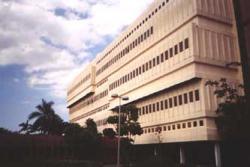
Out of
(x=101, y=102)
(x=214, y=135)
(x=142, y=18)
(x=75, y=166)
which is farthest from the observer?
(x=101, y=102)

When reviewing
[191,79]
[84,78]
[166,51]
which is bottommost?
[191,79]

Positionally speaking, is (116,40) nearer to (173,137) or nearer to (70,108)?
(173,137)

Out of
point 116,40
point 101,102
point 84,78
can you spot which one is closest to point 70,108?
point 84,78

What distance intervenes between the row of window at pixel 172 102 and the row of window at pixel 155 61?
202 inches

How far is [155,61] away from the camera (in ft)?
144

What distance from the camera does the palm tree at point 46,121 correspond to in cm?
6034

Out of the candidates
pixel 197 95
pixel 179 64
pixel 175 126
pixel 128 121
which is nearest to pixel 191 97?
pixel 197 95

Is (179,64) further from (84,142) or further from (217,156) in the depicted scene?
(84,142)

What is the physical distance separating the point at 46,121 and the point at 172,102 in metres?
28.9

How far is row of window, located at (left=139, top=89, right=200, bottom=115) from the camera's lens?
36.8m

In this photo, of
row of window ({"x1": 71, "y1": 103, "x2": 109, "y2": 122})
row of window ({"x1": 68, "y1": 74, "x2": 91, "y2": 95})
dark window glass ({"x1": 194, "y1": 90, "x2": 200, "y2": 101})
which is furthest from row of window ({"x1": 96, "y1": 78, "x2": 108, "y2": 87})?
dark window glass ({"x1": 194, "y1": 90, "x2": 200, "y2": 101})

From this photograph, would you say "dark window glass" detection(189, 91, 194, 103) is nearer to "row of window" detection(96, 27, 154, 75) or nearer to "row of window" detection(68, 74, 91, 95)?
"row of window" detection(96, 27, 154, 75)

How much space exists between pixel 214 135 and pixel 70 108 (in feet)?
224

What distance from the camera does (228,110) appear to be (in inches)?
1271
